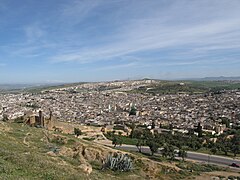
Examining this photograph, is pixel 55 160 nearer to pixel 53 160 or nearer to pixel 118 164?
pixel 53 160

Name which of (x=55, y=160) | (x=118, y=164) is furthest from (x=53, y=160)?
(x=118, y=164)

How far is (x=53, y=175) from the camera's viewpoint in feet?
34.2

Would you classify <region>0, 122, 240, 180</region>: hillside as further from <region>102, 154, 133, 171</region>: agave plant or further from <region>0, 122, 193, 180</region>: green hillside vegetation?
<region>102, 154, 133, 171</region>: agave plant

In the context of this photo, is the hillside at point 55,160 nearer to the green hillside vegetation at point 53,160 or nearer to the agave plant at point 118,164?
the green hillside vegetation at point 53,160

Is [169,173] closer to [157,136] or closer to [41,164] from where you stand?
[41,164]

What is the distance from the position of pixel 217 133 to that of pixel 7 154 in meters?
63.4

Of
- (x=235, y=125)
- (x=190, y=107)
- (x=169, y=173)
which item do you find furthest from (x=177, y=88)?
(x=169, y=173)

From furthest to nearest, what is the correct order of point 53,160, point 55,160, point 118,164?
point 118,164 < point 55,160 < point 53,160

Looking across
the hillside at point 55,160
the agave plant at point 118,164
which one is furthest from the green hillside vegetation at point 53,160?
the agave plant at point 118,164

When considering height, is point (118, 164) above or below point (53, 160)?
below

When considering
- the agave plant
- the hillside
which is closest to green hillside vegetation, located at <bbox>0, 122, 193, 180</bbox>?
the hillside

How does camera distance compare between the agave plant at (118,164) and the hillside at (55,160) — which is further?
the agave plant at (118,164)

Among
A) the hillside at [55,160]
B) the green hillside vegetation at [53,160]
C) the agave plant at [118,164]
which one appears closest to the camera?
the green hillside vegetation at [53,160]

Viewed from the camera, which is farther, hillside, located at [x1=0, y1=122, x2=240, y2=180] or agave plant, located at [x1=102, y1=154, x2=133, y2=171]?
agave plant, located at [x1=102, y1=154, x2=133, y2=171]
